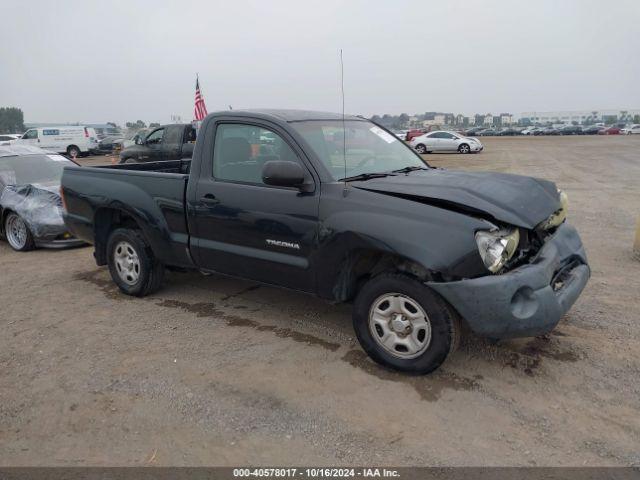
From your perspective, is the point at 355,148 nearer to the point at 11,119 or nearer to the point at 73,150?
the point at 73,150

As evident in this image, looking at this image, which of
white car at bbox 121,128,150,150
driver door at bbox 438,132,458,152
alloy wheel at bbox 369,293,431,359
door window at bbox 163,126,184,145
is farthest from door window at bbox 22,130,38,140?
alloy wheel at bbox 369,293,431,359

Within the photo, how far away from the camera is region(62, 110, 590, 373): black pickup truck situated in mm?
3334

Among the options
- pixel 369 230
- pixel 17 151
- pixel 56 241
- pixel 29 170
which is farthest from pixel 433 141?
pixel 369 230

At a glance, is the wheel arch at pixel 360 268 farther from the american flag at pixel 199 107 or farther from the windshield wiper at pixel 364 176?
the american flag at pixel 199 107

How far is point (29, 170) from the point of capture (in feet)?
28.0

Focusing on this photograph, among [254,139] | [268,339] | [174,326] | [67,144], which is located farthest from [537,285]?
[67,144]

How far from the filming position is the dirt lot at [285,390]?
2896mm

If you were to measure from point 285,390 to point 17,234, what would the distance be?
6279 millimetres

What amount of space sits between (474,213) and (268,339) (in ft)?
6.44

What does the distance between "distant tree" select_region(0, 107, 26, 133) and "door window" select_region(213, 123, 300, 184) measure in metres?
101

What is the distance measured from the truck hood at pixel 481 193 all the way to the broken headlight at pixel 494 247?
12 centimetres

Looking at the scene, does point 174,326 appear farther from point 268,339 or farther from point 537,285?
point 537,285

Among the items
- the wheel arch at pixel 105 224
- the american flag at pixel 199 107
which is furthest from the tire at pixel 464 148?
the wheel arch at pixel 105 224

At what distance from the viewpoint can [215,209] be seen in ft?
14.6
